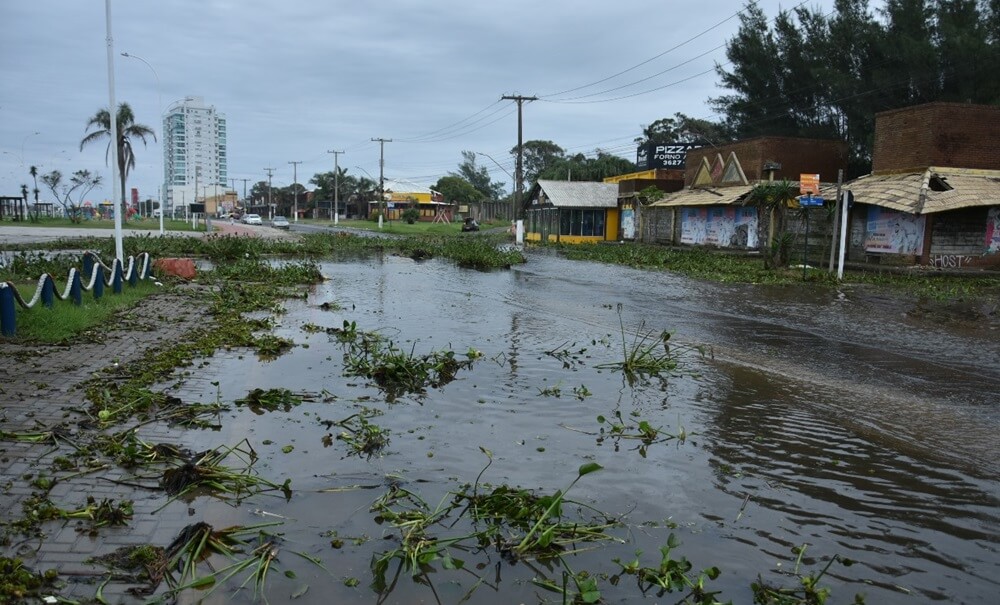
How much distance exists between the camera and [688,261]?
29.8 meters

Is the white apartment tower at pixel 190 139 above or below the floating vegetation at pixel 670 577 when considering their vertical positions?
above

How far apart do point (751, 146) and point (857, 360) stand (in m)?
30.7

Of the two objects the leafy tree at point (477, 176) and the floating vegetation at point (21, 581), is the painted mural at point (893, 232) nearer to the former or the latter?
the floating vegetation at point (21, 581)

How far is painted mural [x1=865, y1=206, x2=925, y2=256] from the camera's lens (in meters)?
25.4

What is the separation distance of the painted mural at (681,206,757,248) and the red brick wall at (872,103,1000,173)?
303 inches

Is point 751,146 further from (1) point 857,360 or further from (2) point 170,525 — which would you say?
(2) point 170,525

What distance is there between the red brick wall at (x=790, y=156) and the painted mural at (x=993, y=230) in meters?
13.8

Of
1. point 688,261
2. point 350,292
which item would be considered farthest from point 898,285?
point 350,292

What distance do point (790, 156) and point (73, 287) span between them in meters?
34.9

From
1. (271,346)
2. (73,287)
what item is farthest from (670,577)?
(73,287)

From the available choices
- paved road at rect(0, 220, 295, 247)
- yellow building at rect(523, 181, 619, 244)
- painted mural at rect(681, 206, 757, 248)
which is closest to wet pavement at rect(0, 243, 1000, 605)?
painted mural at rect(681, 206, 757, 248)

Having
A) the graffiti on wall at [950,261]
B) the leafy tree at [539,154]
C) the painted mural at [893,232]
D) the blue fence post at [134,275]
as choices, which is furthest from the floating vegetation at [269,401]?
the leafy tree at [539,154]

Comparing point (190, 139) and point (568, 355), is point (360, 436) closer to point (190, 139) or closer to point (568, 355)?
point (568, 355)

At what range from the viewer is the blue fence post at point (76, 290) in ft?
42.2
